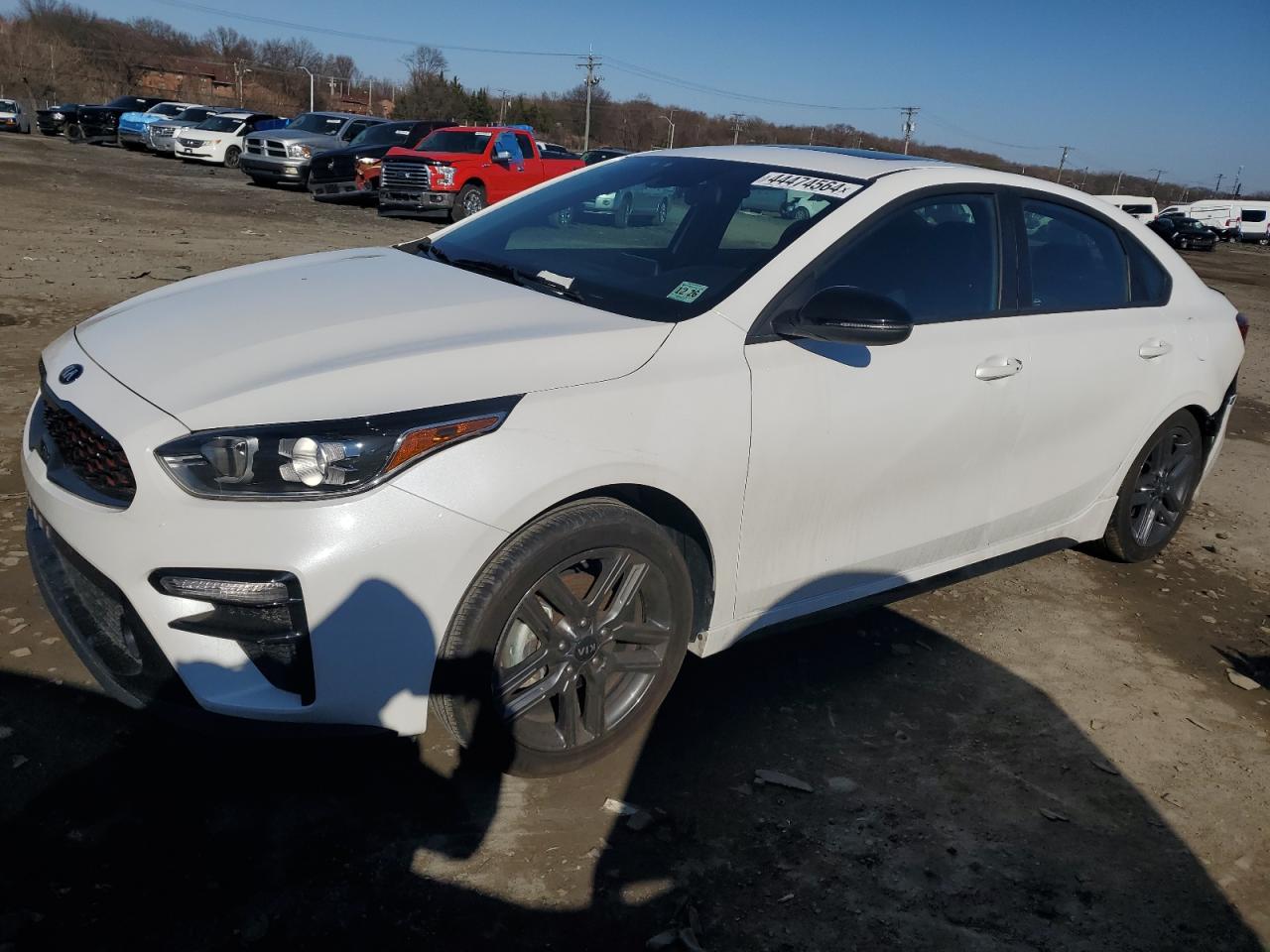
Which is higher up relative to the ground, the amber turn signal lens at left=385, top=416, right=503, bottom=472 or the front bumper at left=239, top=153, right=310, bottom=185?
the amber turn signal lens at left=385, top=416, right=503, bottom=472

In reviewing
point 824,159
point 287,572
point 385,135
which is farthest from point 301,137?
point 287,572

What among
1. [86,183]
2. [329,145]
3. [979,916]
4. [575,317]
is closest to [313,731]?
[575,317]

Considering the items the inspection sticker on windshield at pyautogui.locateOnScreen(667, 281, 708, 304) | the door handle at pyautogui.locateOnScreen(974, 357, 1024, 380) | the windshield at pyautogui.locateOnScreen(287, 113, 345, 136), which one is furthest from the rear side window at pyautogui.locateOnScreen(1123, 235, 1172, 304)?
the windshield at pyautogui.locateOnScreen(287, 113, 345, 136)

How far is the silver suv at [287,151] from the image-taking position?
896 inches

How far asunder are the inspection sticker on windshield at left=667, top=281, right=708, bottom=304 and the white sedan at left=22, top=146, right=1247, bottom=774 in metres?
0.01

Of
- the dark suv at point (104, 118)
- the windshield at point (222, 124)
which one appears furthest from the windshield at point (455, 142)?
the dark suv at point (104, 118)

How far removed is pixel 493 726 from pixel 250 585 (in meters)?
0.75

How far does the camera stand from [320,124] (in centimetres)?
2502

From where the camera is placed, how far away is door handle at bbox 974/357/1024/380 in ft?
11.5

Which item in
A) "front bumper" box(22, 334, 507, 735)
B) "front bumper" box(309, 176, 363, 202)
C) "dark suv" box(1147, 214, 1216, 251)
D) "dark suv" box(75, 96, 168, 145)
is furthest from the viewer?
"dark suv" box(1147, 214, 1216, 251)

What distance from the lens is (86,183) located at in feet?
65.8

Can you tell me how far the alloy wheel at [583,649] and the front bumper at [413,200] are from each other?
55.0 ft

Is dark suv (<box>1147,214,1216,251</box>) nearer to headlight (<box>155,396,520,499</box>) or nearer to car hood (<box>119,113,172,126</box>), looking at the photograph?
car hood (<box>119,113,172,126</box>)

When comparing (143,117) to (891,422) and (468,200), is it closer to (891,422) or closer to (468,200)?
(468,200)
